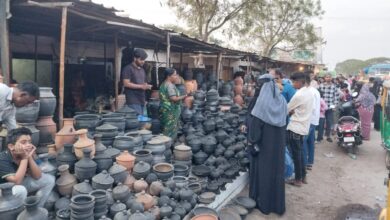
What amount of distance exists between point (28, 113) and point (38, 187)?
3.12 ft

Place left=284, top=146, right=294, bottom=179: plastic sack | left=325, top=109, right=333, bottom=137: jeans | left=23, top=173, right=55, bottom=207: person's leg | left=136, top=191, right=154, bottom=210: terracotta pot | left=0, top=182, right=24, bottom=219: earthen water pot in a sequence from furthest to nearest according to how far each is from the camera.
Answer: left=325, top=109, right=333, bottom=137: jeans → left=284, top=146, right=294, bottom=179: plastic sack → left=136, top=191, right=154, bottom=210: terracotta pot → left=23, top=173, right=55, bottom=207: person's leg → left=0, top=182, right=24, bottom=219: earthen water pot

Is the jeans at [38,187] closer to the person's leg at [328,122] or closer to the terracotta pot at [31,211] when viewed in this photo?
the terracotta pot at [31,211]

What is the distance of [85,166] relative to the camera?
363 centimetres

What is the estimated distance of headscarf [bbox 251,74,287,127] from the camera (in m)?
4.78

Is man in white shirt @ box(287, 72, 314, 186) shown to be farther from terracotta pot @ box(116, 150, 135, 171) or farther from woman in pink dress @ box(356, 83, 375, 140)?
woman in pink dress @ box(356, 83, 375, 140)

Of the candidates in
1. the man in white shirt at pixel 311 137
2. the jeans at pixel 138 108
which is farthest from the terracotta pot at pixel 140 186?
the man in white shirt at pixel 311 137

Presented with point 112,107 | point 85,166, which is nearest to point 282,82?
point 112,107

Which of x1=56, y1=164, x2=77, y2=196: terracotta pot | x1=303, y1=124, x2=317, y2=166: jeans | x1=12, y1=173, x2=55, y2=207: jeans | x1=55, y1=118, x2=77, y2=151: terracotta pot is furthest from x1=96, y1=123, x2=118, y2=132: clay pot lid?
x1=303, y1=124, x2=317, y2=166: jeans

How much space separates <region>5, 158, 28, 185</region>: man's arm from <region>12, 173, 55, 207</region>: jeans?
2.3 inches

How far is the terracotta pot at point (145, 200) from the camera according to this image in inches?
145

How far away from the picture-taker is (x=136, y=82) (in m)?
5.67

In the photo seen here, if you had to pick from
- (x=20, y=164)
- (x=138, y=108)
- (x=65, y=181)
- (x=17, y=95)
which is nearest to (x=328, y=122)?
(x=138, y=108)

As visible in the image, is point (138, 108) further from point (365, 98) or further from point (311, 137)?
point (365, 98)

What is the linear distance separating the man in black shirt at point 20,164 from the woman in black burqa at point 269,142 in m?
2.96
